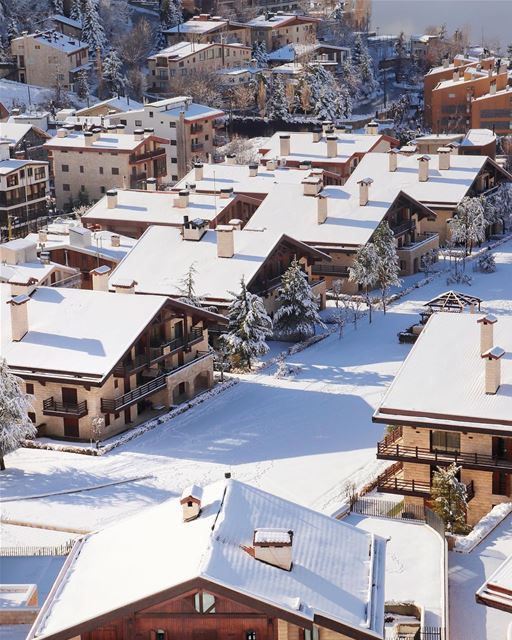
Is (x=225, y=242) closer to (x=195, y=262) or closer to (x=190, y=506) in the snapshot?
(x=195, y=262)

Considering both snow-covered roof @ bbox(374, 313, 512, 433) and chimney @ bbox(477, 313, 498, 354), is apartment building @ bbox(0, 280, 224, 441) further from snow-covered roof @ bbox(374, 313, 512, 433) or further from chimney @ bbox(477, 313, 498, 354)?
chimney @ bbox(477, 313, 498, 354)

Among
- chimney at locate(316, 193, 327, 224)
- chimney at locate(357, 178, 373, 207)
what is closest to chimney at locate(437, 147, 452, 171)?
chimney at locate(357, 178, 373, 207)

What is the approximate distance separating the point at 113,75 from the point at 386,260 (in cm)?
5656

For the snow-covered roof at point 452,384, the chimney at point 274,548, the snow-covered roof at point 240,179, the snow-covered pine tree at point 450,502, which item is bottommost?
the snow-covered pine tree at point 450,502

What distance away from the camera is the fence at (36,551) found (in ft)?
110

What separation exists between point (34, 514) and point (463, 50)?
10220 centimetres

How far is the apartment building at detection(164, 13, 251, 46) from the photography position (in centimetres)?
12094

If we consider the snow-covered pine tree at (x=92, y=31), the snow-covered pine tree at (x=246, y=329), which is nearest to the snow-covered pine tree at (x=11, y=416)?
the snow-covered pine tree at (x=246, y=329)

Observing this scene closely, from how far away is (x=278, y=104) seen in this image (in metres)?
104

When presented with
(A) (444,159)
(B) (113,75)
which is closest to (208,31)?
→ (B) (113,75)

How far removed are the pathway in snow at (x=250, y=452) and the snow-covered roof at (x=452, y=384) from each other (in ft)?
9.19

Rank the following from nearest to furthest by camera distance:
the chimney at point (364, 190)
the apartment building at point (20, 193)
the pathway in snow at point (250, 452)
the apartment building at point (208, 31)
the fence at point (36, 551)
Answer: the fence at point (36, 551)
the pathway in snow at point (250, 452)
the chimney at point (364, 190)
the apartment building at point (20, 193)
the apartment building at point (208, 31)

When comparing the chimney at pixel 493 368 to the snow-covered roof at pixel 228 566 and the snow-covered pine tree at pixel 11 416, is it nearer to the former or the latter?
the snow-covered roof at pixel 228 566

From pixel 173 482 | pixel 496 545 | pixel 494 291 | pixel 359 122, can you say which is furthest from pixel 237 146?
pixel 496 545
